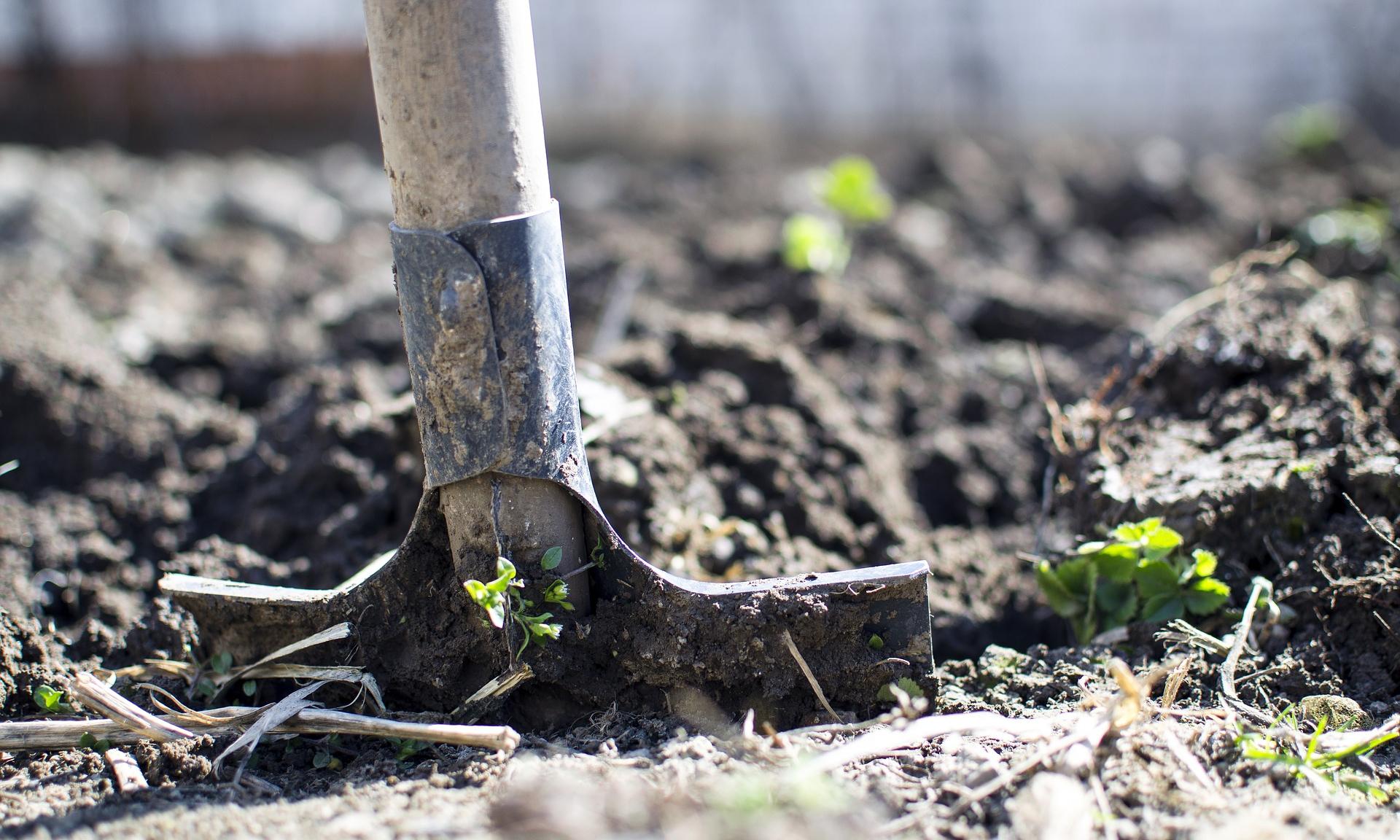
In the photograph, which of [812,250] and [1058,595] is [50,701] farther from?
[812,250]

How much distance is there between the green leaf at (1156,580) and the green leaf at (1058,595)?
0.14 meters

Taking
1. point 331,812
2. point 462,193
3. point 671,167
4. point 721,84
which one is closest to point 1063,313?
point 462,193

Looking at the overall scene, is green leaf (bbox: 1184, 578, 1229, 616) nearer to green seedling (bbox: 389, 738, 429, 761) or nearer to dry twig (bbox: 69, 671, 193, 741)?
green seedling (bbox: 389, 738, 429, 761)

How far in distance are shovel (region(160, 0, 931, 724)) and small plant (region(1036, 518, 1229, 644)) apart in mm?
468

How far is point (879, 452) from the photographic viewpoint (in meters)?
2.97


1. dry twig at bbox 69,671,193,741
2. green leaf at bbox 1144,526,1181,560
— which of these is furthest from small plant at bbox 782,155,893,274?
dry twig at bbox 69,671,193,741

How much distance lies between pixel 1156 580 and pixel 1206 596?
9 cm

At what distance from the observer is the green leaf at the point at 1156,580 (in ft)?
6.60

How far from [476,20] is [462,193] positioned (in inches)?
9.6

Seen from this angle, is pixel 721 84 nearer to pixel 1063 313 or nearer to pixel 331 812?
pixel 1063 313

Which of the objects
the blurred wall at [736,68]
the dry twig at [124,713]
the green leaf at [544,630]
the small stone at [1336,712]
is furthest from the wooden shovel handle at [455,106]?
the blurred wall at [736,68]

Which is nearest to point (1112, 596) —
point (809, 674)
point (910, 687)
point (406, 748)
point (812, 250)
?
point (910, 687)

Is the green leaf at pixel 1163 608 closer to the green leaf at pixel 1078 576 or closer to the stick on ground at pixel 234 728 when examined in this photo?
the green leaf at pixel 1078 576

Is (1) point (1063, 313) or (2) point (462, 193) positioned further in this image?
(1) point (1063, 313)
